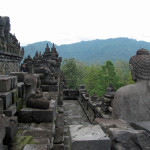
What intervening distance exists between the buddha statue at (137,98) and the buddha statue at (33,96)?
168 cm

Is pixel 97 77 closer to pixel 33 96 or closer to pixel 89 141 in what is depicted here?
pixel 33 96

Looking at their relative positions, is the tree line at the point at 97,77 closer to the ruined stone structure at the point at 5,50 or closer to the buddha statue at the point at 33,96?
the ruined stone structure at the point at 5,50

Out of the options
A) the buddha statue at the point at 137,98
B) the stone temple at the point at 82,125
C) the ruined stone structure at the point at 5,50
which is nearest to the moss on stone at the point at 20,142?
the stone temple at the point at 82,125

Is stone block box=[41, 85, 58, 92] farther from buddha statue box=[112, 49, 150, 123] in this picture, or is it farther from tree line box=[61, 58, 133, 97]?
tree line box=[61, 58, 133, 97]

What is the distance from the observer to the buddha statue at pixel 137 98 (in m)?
2.96

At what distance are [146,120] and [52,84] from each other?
15.9 feet

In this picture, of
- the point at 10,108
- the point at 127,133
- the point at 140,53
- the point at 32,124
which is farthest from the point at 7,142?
the point at 140,53

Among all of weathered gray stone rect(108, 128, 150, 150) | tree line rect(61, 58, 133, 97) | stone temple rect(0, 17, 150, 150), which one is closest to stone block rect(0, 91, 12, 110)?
stone temple rect(0, 17, 150, 150)

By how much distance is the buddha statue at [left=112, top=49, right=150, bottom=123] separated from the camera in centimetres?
296

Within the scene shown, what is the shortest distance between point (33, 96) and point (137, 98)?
2420 mm

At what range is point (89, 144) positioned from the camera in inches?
70.3

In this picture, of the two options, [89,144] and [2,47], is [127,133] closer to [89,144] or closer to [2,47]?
[89,144]

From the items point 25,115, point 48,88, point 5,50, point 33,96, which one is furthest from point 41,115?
point 5,50

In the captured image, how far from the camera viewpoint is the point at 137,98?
3.01 metres
